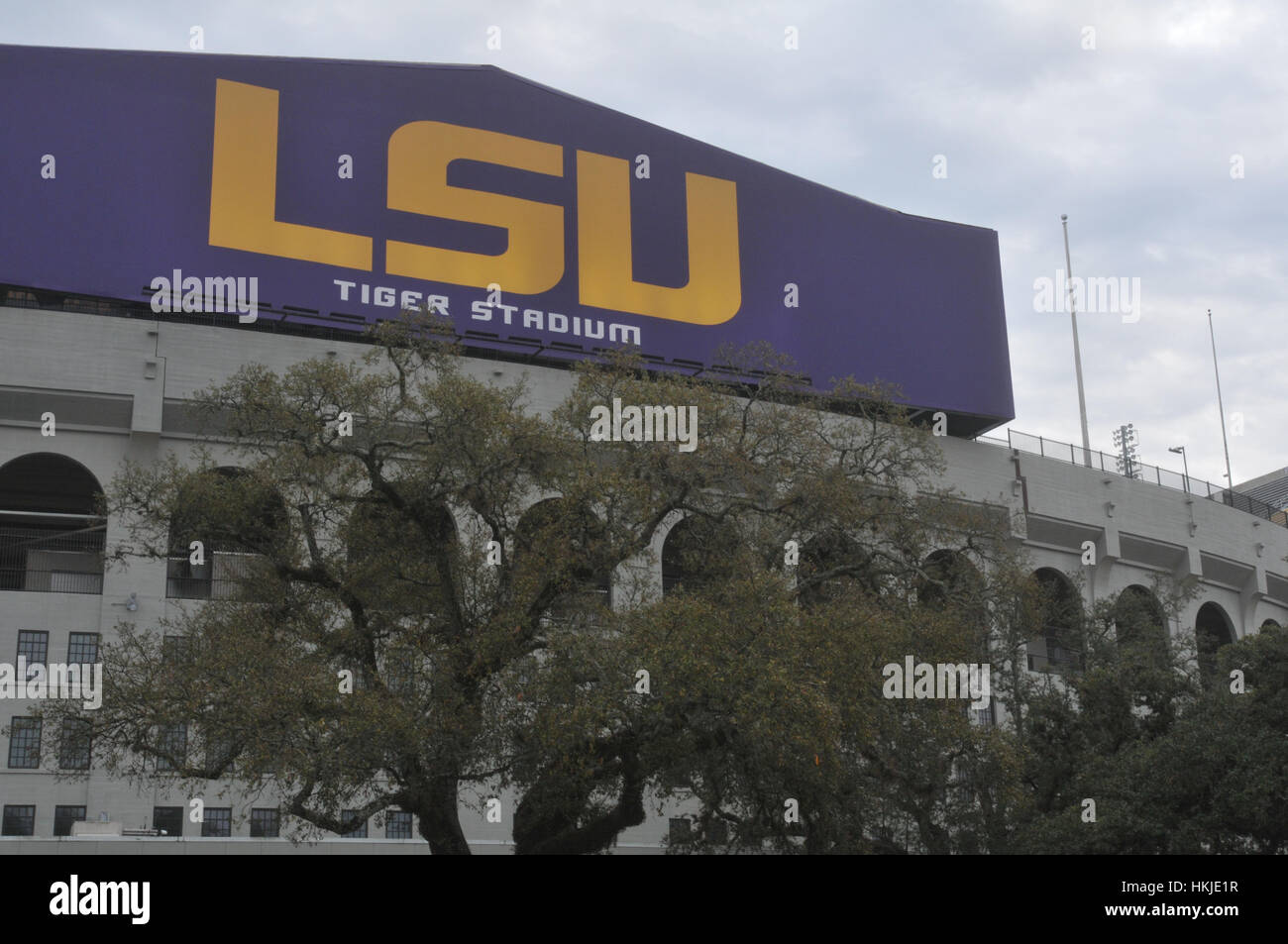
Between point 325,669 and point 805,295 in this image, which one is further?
point 805,295

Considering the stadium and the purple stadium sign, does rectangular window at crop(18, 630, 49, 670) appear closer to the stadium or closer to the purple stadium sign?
the stadium

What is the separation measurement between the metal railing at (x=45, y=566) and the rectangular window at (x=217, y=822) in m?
7.50

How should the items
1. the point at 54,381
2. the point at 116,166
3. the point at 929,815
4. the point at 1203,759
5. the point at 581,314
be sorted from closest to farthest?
1. the point at 1203,759
2. the point at 929,815
3. the point at 54,381
4. the point at 116,166
5. the point at 581,314

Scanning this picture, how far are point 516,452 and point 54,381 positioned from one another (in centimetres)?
2039

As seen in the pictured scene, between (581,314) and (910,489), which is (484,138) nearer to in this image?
(581,314)

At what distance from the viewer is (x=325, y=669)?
909 inches

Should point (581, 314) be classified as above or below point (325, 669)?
above

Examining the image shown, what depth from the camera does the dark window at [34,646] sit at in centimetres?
3669

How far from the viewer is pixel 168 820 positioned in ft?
118

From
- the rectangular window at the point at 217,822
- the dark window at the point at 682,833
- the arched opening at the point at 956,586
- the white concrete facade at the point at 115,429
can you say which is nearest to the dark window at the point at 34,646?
the white concrete facade at the point at 115,429

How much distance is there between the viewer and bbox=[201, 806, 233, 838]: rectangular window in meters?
36.0

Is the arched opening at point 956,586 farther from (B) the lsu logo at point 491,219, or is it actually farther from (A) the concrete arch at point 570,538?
(B) the lsu logo at point 491,219

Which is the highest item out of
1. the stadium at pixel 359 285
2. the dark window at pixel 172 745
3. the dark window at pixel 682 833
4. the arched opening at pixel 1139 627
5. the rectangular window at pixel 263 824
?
the stadium at pixel 359 285
